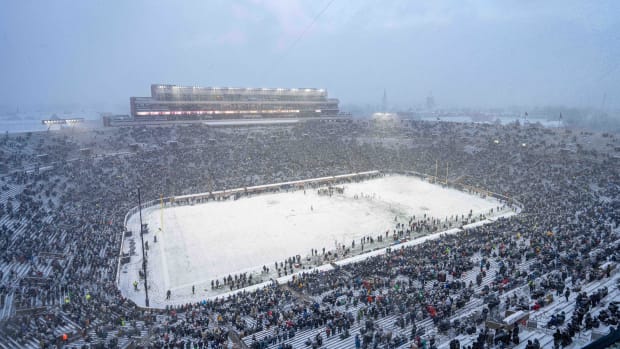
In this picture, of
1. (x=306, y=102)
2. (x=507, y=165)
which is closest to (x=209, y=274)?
(x=507, y=165)

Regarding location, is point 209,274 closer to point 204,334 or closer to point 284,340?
point 204,334

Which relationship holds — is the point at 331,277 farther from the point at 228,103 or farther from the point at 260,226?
the point at 228,103

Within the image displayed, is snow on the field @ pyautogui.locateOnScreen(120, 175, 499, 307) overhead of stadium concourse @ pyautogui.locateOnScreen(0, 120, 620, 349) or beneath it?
beneath

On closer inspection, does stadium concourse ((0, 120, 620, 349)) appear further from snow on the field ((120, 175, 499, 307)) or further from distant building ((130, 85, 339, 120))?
distant building ((130, 85, 339, 120))

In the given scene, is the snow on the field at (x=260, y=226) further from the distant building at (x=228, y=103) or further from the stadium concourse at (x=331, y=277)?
the distant building at (x=228, y=103)

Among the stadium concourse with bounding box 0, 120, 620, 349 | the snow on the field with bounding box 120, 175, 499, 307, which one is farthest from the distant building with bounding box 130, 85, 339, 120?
the snow on the field with bounding box 120, 175, 499, 307
